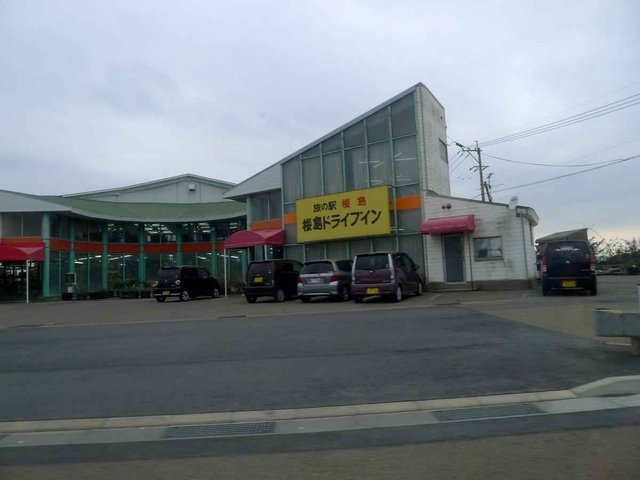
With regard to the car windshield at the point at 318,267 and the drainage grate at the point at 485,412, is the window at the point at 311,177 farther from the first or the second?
the drainage grate at the point at 485,412

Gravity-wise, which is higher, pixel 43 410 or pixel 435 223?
pixel 435 223

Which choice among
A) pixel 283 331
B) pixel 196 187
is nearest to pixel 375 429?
pixel 283 331

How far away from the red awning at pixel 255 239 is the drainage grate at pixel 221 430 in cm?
1976

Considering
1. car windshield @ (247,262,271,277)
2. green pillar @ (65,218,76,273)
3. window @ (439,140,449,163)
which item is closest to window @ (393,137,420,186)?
window @ (439,140,449,163)

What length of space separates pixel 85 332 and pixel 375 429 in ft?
34.8

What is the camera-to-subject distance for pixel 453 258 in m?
22.2

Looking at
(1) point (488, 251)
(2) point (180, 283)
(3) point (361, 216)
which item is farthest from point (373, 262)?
(2) point (180, 283)

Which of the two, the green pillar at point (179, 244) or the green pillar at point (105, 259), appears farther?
the green pillar at point (179, 244)

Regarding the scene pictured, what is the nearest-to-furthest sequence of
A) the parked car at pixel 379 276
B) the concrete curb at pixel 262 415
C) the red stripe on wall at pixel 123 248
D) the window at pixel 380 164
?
1. the concrete curb at pixel 262 415
2. the parked car at pixel 379 276
3. the window at pixel 380 164
4. the red stripe on wall at pixel 123 248

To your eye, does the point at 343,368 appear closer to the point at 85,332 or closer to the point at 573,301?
the point at 85,332

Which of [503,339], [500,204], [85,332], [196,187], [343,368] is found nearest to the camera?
[343,368]

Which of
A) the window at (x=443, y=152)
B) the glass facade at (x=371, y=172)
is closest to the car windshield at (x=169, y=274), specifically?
the glass facade at (x=371, y=172)

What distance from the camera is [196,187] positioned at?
4953 centimetres

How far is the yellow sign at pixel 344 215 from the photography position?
75.2ft
